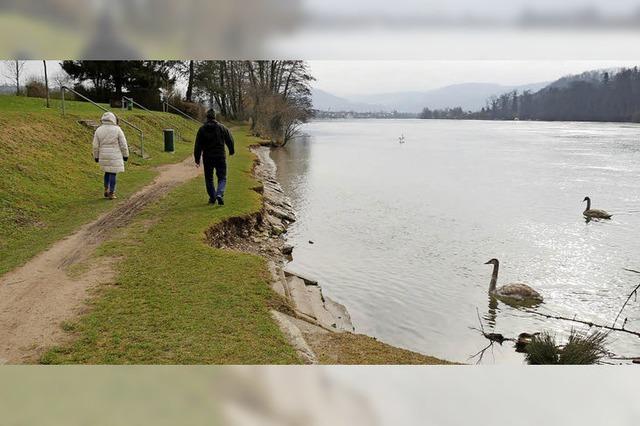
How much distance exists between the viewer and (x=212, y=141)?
29.3ft

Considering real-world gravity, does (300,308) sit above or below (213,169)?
below

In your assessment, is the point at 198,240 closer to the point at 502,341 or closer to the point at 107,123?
the point at 107,123

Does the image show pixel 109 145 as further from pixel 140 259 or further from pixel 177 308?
pixel 177 308

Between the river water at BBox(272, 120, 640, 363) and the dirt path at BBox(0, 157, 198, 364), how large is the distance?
415cm

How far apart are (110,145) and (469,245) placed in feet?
30.0

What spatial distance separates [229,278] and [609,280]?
8719 millimetres

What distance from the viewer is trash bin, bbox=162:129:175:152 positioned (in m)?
17.2

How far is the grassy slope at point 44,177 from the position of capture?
7309 millimetres

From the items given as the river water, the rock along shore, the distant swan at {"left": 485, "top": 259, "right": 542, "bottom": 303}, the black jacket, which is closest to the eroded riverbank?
the rock along shore

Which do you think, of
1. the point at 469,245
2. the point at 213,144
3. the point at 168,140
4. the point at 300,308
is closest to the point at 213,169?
the point at 213,144

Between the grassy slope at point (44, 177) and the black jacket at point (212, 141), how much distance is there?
2100mm

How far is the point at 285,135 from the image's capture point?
4203cm

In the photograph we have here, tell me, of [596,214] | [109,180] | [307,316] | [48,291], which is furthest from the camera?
[596,214]
